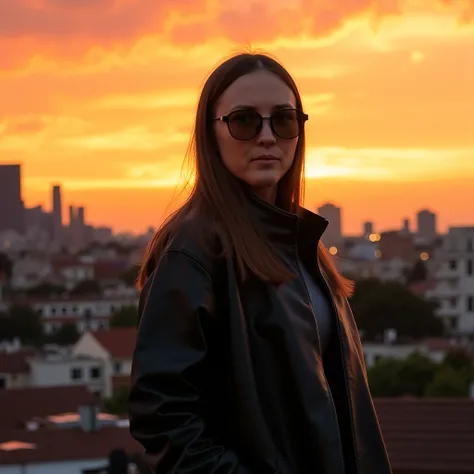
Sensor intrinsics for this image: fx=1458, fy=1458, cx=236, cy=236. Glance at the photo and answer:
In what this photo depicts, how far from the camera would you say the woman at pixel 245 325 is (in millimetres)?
2189

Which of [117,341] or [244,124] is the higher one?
[244,124]

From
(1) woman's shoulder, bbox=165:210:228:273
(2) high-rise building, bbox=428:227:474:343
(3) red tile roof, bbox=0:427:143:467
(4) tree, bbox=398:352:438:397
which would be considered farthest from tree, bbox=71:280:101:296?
(1) woman's shoulder, bbox=165:210:228:273

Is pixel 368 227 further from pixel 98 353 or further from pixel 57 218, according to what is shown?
pixel 98 353

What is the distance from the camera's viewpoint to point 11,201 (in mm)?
150375

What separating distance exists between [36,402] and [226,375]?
28733 millimetres

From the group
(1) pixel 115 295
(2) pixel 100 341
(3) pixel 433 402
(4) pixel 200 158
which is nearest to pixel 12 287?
(1) pixel 115 295

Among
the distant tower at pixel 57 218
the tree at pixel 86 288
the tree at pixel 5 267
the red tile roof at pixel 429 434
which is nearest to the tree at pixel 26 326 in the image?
the tree at pixel 86 288

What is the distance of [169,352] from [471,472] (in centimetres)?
930

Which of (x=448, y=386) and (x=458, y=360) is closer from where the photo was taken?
(x=448, y=386)

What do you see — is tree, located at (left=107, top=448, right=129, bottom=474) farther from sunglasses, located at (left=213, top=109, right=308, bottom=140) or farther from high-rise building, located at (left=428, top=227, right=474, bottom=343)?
high-rise building, located at (left=428, top=227, right=474, bottom=343)

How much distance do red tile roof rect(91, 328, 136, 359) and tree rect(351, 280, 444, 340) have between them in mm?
8736

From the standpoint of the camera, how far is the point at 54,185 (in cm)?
15538

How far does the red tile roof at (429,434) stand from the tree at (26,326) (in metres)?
50.0

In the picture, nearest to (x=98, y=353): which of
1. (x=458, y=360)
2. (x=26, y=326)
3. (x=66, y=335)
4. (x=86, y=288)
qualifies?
(x=458, y=360)
